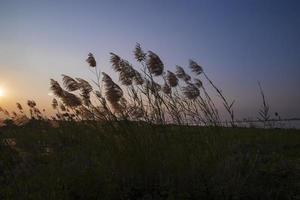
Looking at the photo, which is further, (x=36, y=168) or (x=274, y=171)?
(x=36, y=168)

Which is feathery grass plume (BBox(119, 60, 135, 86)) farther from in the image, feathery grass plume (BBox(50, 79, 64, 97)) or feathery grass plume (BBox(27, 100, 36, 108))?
feathery grass plume (BBox(27, 100, 36, 108))

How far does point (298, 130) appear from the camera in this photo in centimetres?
1769

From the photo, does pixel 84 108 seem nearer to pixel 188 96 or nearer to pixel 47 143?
pixel 188 96

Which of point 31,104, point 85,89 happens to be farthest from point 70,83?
point 31,104

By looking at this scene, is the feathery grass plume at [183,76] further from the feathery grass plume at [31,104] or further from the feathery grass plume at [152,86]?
the feathery grass plume at [31,104]

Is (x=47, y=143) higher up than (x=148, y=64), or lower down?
lower down

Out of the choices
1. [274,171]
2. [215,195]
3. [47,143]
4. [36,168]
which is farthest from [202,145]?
[47,143]

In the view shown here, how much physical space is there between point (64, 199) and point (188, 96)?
2.47 meters

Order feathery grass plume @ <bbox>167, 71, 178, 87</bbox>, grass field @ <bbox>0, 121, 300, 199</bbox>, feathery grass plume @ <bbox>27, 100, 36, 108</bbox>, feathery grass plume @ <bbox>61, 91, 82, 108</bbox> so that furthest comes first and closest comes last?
feathery grass plume @ <bbox>27, 100, 36, 108</bbox> < feathery grass plume @ <bbox>167, 71, 178, 87</bbox> < feathery grass plume @ <bbox>61, 91, 82, 108</bbox> < grass field @ <bbox>0, 121, 300, 199</bbox>

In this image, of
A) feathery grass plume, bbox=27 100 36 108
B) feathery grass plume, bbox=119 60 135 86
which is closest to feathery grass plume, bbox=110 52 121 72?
feathery grass plume, bbox=119 60 135 86

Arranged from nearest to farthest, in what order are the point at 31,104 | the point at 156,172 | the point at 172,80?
the point at 156,172 < the point at 172,80 < the point at 31,104

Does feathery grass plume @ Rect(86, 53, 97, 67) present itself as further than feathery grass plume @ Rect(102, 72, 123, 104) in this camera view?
Yes

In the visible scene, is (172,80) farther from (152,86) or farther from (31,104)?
(31,104)

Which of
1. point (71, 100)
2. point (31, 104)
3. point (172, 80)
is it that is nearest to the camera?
point (71, 100)
